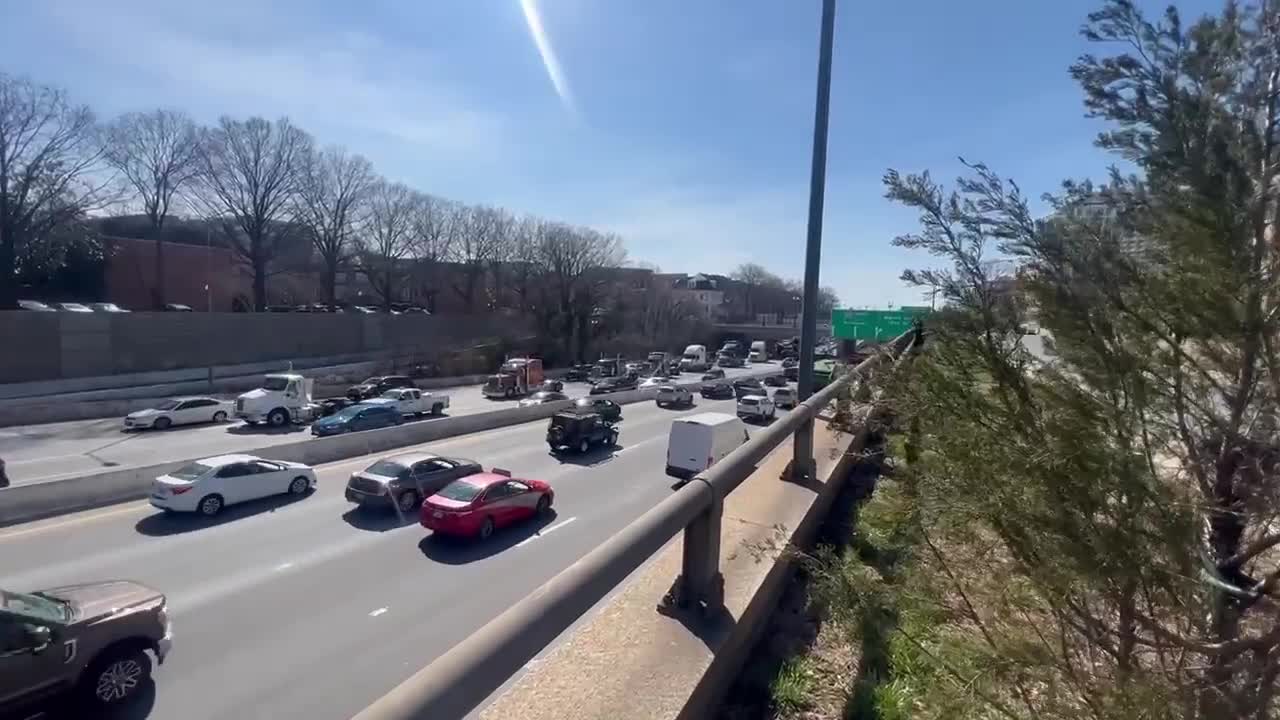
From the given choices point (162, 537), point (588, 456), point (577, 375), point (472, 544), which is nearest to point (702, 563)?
point (472, 544)

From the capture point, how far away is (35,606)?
6.75 m

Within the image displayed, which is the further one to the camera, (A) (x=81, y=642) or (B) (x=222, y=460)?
(B) (x=222, y=460)

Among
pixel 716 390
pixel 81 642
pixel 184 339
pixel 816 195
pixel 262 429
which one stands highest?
pixel 816 195

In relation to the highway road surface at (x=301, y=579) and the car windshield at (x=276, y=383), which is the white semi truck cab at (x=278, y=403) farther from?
the highway road surface at (x=301, y=579)

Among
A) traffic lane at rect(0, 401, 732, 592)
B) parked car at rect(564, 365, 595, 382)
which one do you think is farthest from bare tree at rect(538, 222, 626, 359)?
traffic lane at rect(0, 401, 732, 592)

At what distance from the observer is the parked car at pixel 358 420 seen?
2586 cm

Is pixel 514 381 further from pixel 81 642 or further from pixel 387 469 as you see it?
pixel 81 642

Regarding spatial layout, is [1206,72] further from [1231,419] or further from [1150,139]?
[1231,419]

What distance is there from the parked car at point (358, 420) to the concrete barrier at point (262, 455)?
243 cm

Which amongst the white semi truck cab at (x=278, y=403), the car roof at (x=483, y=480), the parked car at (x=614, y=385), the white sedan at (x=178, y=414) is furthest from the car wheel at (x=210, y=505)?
the parked car at (x=614, y=385)

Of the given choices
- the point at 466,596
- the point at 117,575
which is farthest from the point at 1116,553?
the point at 117,575

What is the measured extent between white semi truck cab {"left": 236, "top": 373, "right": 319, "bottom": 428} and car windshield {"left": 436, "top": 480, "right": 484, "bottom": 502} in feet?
62.2

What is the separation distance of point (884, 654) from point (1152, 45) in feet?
7.68

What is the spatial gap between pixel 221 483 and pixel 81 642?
8870mm
